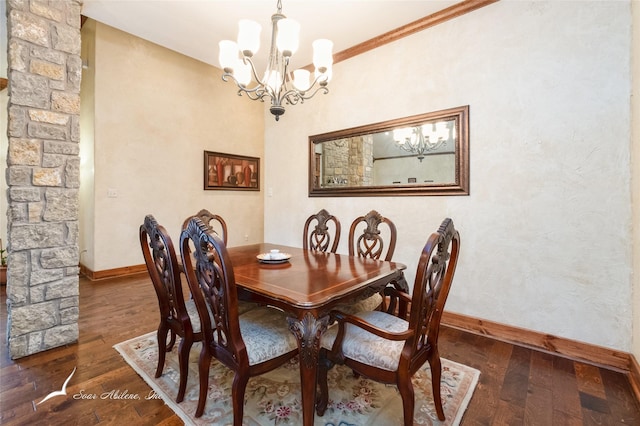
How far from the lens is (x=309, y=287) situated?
4.46 ft

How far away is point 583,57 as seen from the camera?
2002mm

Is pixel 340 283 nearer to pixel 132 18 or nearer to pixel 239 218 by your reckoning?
pixel 132 18

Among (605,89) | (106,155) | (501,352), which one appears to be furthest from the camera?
(106,155)

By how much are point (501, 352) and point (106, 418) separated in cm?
243

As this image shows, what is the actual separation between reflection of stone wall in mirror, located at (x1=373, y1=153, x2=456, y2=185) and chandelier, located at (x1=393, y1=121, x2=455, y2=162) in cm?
8

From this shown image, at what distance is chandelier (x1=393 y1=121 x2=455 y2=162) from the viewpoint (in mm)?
2629

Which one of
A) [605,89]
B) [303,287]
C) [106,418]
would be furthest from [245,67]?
[605,89]

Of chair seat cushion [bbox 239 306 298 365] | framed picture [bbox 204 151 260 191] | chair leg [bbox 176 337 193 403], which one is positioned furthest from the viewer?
framed picture [bbox 204 151 260 191]

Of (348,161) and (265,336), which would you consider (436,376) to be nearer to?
(265,336)

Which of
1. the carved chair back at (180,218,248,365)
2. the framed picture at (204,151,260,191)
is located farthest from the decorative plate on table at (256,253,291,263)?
the framed picture at (204,151,260,191)

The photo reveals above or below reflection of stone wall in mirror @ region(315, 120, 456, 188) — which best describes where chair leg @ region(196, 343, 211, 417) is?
below

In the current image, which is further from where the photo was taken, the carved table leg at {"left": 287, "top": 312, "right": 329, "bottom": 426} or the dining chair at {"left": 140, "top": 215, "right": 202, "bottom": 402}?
the dining chair at {"left": 140, "top": 215, "right": 202, "bottom": 402}

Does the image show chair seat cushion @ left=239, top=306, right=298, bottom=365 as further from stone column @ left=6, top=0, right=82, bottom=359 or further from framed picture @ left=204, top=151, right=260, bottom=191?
framed picture @ left=204, top=151, right=260, bottom=191

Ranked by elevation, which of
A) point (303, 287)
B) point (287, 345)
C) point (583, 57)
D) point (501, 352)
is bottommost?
point (501, 352)
